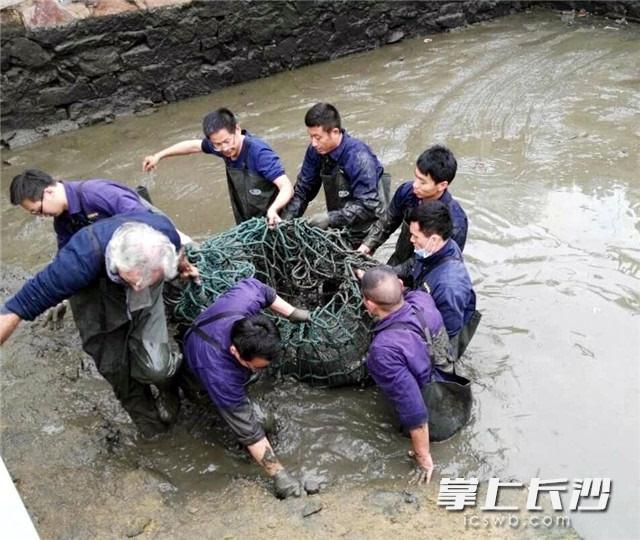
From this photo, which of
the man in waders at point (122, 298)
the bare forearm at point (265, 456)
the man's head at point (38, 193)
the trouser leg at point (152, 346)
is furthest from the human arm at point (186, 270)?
the bare forearm at point (265, 456)

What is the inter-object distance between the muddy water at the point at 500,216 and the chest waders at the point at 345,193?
1104mm

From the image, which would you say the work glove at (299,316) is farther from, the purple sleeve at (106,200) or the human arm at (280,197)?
the purple sleeve at (106,200)

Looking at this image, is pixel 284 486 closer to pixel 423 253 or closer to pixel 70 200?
pixel 423 253

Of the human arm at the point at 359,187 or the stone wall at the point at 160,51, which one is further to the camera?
the stone wall at the point at 160,51

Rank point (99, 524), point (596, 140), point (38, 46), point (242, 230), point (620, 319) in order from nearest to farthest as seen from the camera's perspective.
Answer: point (99, 524) < point (242, 230) < point (620, 319) < point (596, 140) < point (38, 46)

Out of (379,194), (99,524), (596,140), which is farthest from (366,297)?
(596,140)

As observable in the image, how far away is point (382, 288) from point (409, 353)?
1.27 feet

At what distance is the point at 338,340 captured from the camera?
14.0ft

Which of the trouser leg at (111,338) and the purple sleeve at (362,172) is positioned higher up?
the purple sleeve at (362,172)

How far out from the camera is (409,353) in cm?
366

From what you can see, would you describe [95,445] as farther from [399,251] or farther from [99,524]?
[399,251]

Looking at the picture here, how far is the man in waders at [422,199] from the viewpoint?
428 centimetres

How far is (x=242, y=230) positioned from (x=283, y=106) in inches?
179

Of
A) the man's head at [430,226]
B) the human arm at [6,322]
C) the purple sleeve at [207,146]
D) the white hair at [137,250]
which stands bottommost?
the man's head at [430,226]
